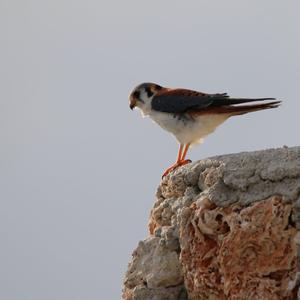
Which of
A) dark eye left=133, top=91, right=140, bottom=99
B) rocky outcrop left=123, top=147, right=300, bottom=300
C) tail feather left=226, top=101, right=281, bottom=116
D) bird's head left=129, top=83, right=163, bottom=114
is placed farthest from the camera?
dark eye left=133, top=91, right=140, bottom=99

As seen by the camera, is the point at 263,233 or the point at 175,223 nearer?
the point at 263,233

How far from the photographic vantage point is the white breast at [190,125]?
430 inches

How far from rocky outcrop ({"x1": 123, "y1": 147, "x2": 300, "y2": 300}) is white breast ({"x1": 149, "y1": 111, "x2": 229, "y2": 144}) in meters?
2.45

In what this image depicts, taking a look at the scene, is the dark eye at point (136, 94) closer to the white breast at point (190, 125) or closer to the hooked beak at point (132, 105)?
the hooked beak at point (132, 105)

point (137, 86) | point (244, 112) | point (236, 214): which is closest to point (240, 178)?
point (236, 214)

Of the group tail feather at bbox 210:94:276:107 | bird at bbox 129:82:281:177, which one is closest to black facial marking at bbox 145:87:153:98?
bird at bbox 129:82:281:177

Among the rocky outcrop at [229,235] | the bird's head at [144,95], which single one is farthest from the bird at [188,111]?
the rocky outcrop at [229,235]

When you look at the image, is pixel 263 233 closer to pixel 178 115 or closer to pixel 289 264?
pixel 289 264

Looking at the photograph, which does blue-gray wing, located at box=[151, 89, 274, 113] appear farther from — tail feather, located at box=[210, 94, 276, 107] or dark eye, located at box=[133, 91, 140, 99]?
dark eye, located at box=[133, 91, 140, 99]

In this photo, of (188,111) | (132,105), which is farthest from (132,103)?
(188,111)

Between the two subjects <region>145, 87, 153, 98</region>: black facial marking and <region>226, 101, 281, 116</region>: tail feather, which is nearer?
<region>226, 101, 281, 116</region>: tail feather

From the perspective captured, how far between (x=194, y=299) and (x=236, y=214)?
88 cm

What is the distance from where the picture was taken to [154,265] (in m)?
8.34

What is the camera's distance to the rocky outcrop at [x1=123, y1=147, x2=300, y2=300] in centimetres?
741
